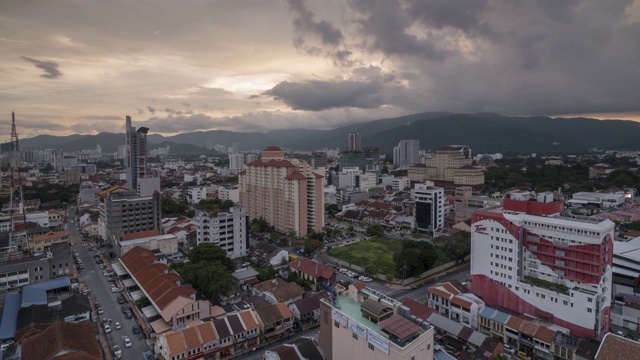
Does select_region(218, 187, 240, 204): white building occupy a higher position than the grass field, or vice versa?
select_region(218, 187, 240, 204): white building

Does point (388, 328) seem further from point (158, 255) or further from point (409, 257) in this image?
point (158, 255)

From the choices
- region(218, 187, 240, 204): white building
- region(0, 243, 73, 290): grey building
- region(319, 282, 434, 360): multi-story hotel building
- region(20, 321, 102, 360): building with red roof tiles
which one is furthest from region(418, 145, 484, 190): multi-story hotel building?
region(20, 321, 102, 360): building with red roof tiles

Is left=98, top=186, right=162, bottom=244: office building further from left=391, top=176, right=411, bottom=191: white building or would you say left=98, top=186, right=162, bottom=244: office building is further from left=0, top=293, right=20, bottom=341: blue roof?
left=391, top=176, right=411, bottom=191: white building

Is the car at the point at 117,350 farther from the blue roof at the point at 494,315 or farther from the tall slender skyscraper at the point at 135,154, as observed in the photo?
the tall slender skyscraper at the point at 135,154

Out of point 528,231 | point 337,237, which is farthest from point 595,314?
point 337,237

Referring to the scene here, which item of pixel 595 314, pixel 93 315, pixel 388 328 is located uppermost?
pixel 388 328

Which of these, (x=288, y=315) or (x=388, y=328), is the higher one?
(x=388, y=328)

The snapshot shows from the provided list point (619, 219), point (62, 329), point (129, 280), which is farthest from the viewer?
point (619, 219)

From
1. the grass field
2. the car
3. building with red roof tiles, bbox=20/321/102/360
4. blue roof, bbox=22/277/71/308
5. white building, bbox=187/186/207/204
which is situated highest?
white building, bbox=187/186/207/204
